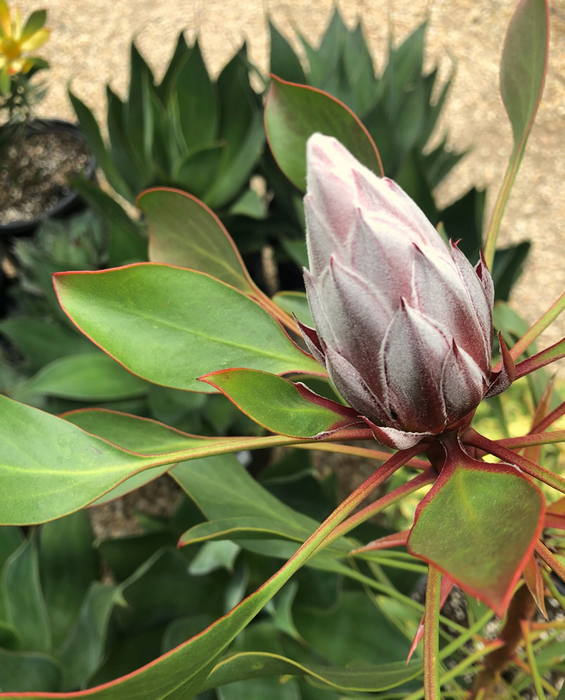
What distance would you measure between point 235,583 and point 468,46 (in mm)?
1938

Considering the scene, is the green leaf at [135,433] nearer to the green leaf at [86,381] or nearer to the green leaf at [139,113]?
the green leaf at [86,381]

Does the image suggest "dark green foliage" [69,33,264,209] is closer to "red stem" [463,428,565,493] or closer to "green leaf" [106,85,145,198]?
"green leaf" [106,85,145,198]

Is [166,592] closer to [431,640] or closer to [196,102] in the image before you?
[431,640]

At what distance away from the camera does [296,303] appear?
0.63 m

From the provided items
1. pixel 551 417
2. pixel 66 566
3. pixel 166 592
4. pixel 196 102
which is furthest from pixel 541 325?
pixel 196 102

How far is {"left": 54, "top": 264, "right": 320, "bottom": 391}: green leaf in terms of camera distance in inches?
16.4

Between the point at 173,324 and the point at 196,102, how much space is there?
2.62 ft

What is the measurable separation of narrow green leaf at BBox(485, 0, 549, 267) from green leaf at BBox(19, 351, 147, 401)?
678mm

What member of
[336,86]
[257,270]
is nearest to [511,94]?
[336,86]

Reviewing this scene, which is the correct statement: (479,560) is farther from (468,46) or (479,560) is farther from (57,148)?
(468,46)

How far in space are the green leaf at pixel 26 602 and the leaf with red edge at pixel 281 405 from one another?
0.56 meters

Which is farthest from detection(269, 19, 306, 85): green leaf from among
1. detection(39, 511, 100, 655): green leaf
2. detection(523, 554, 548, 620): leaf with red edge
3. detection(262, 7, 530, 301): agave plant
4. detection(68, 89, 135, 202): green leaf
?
detection(523, 554, 548, 620): leaf with red edge

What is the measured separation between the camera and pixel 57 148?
1.62 meters

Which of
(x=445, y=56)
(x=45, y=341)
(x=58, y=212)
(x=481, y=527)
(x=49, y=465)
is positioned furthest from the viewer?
(x=445, y=56)
